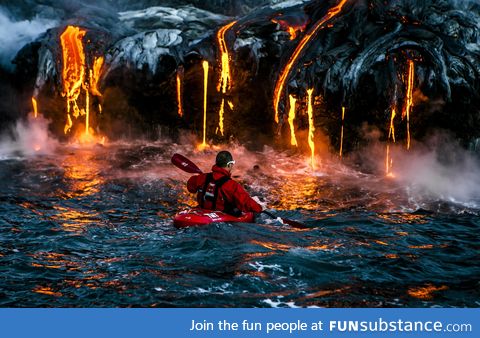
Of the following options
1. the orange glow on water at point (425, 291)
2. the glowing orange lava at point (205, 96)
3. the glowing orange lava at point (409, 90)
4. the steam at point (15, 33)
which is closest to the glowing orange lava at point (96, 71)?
the steam at point (15, 33)

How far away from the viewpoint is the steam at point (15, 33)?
15453 mm

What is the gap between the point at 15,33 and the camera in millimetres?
15883

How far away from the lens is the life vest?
24.7 feet

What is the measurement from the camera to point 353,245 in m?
7.17

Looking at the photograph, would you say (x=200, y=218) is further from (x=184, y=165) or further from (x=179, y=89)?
(x=179, y=89)

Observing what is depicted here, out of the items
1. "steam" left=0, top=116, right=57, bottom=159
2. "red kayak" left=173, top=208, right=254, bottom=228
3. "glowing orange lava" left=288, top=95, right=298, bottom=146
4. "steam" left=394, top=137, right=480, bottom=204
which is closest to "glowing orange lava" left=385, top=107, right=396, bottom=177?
"steam" left=394, top=137, right=480, bottom=204

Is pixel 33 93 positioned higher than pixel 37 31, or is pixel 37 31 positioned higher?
pixel 37 31

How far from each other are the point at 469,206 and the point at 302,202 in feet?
9.73

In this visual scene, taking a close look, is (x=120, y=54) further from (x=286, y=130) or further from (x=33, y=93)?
(x=286, y=130)

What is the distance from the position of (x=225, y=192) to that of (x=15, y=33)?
11.4m

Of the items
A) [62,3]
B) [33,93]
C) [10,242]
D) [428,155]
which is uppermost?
[62,3]

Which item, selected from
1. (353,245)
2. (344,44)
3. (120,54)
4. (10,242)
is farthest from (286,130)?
(10,242)

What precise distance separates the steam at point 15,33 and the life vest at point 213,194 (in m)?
10.2

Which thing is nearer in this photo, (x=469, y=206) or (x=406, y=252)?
(x=406, y=252)
